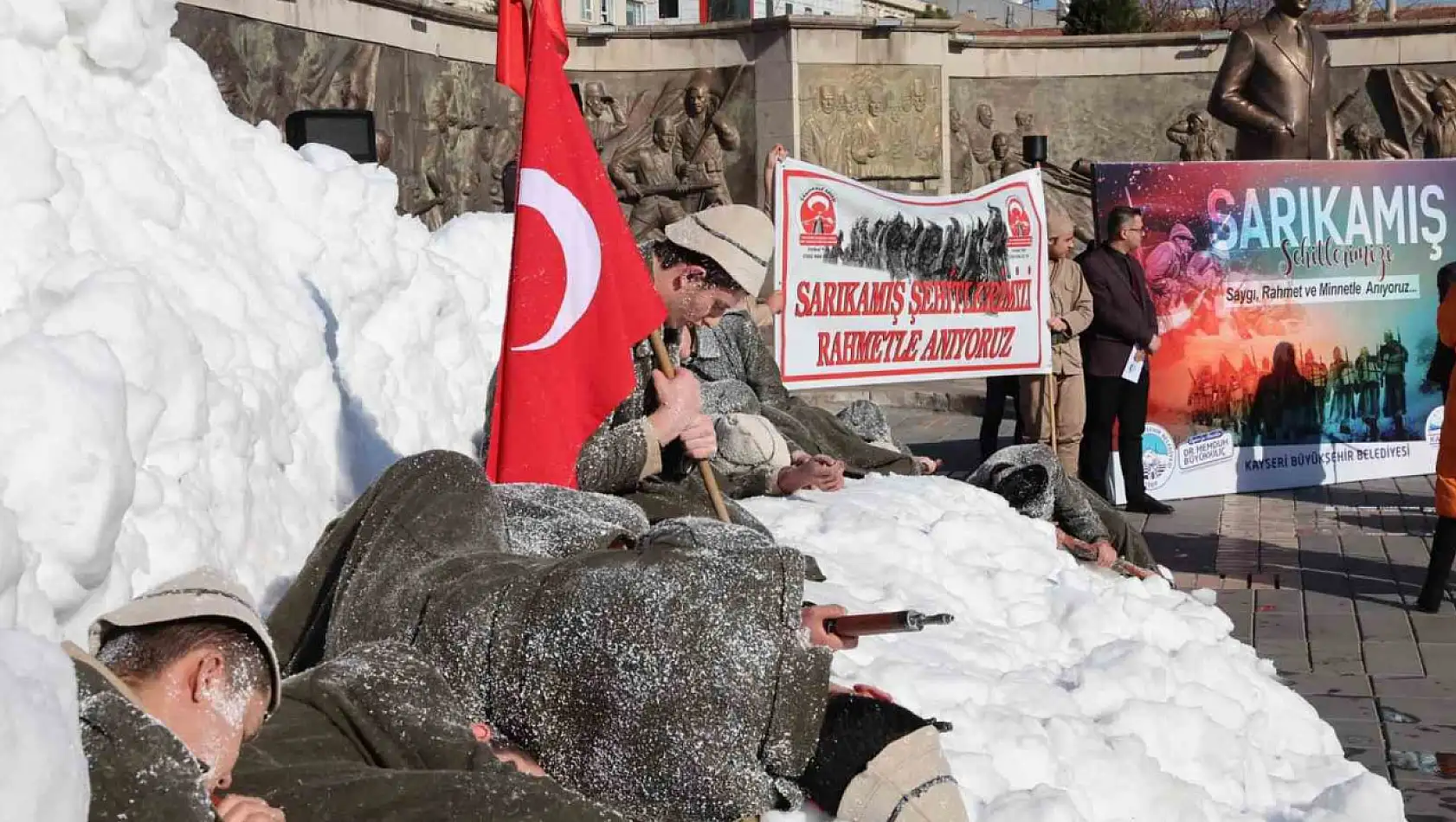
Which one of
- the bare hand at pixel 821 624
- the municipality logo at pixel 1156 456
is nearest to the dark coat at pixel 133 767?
the bare hand at pixel 821 624

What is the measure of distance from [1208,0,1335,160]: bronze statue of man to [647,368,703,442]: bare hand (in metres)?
10.3

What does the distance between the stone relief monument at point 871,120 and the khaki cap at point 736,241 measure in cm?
1670

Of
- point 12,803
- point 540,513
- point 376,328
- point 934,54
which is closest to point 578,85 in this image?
point 934,54

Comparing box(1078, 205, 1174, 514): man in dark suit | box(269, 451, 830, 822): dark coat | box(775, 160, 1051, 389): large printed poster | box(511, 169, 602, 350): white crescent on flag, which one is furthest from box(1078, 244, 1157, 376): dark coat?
box(269, 451, 830, 822): dark coat

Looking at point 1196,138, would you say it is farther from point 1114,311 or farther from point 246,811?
point 246,811

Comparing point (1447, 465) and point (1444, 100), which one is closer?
point (1447, 465)

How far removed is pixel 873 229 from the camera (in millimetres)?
9375

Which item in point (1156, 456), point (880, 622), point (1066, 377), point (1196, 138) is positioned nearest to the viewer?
point (880, 622)

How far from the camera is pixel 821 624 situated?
3469 millimetres

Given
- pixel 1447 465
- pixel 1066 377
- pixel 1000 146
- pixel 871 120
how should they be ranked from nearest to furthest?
pixel 1447 465 → pixel 1066 377 → pixel 871 120 → pixel 1000 146

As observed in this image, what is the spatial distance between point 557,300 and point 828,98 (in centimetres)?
1751

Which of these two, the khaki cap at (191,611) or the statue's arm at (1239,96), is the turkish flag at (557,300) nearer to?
the khaki cap at (191,611)

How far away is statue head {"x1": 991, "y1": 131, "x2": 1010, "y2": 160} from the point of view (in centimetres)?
2270

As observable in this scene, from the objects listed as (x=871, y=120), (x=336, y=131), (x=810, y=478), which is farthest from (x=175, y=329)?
(x=871, y=120)
